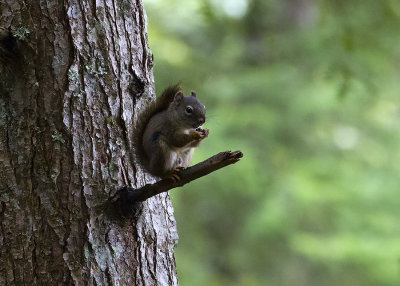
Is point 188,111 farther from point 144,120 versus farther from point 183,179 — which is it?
point 183,179

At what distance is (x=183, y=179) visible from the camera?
69.6 inches

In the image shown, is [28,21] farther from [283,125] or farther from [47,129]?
[283,125]

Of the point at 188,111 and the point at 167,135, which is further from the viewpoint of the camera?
the point at 188,111

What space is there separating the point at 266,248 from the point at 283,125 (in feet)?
6.73

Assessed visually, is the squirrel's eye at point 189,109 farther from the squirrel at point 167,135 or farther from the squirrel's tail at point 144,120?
the squirrel's tail at point 144,120

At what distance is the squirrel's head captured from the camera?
2.29 m

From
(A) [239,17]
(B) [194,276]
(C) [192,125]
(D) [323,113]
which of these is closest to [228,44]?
(A) [239,17]

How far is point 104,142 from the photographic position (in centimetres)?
193

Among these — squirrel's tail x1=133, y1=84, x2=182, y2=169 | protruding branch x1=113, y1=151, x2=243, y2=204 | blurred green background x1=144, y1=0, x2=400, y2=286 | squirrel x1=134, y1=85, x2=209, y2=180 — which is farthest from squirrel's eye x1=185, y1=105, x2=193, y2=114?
blurred green background x1=144, y1=0, x2=400, y2=286

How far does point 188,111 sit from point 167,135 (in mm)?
214

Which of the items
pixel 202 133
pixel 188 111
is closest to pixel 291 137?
pixel 188 111

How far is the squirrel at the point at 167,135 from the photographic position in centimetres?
207

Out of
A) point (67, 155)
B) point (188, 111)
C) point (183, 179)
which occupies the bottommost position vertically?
point (183, 179)

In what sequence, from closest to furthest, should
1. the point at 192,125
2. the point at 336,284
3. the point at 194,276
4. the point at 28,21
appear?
the point at 28,21
the point at 192,125
the point at 194,276
the point at 336,284
